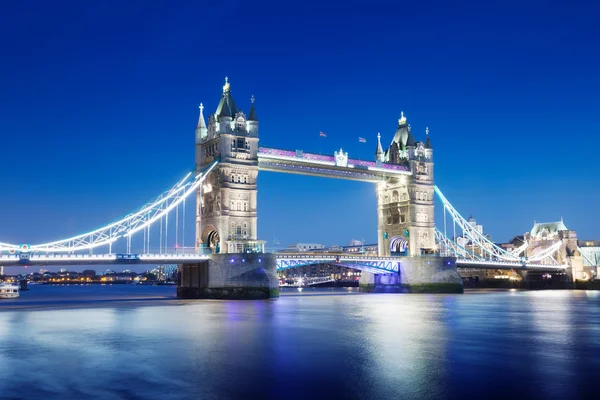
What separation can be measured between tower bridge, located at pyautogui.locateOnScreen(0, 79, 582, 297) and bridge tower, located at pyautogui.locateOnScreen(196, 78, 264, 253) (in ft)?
0.32

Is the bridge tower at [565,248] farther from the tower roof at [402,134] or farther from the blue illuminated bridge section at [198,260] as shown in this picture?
the tower roof at [402,134]

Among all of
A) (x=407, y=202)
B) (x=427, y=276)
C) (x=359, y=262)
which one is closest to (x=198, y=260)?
(x=359, y=262)

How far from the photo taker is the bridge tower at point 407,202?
7862 centimetres

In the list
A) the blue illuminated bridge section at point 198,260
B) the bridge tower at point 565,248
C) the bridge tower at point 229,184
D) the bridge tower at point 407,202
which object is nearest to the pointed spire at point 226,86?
the bridge tower at point 229,184

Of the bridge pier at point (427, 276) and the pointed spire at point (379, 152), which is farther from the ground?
the pointed spire at point (379, 152)

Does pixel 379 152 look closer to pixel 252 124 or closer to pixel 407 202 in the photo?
pixel 407 202

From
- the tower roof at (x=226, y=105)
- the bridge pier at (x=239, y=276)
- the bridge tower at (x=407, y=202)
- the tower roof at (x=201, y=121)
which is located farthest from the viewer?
the bridge tower at (x=407, y=202)

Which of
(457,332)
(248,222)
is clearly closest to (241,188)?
(248,222)

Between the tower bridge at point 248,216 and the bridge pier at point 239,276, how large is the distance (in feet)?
0.31

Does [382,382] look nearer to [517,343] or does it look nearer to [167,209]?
[517,343]

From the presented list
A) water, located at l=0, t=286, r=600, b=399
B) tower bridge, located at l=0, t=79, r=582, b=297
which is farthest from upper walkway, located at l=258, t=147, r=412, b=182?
water, located at l=0, t=286, r=600, b=399

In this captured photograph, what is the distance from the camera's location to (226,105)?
204ft

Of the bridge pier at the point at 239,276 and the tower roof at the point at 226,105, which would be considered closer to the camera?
the bridge pier at the point at 239,276

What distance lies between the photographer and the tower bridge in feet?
185
